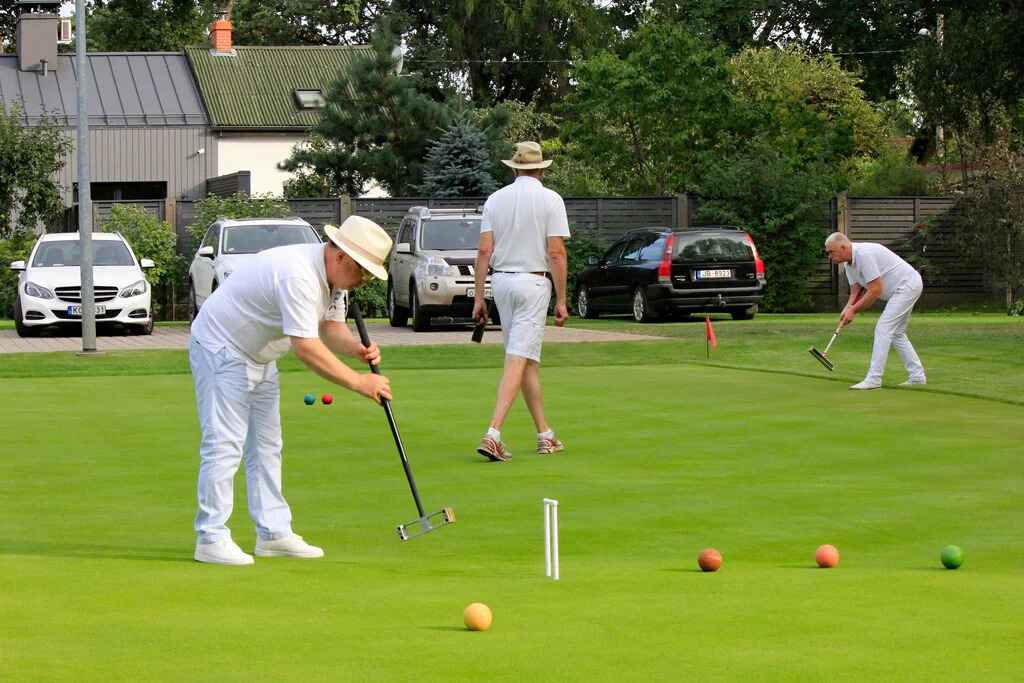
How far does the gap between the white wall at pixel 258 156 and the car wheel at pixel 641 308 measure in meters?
22.0

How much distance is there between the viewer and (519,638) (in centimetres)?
591

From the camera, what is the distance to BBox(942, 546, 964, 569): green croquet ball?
24.2ft

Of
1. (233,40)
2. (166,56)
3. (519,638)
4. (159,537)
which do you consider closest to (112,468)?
(159,537)

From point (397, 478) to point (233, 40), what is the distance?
57.2m

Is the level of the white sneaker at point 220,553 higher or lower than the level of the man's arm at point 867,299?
lower

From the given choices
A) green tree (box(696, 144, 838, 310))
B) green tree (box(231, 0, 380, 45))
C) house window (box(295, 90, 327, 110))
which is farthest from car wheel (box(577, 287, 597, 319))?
green tree (box(231, 0, 380, 45))

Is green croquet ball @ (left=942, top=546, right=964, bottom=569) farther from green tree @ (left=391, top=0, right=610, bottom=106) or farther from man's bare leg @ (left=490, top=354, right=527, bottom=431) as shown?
green tree @ (left=391, top=0, right=610, bottom=106)

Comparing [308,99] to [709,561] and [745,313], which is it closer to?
[745,313]

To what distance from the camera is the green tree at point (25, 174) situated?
36.1m

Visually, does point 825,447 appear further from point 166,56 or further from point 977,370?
point 166,56

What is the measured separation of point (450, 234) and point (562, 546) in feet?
66.7

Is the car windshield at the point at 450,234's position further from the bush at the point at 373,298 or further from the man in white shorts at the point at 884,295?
the man in white shorts at the point at 884,295

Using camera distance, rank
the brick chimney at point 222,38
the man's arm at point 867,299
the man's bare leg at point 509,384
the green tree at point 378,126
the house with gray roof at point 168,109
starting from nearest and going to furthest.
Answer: the man's bare leg at point 509,384
the man's arm at point 867,299
the green tree at point 378,126
the house with gray roof at point 168,109
the brick chimney at point 222,38

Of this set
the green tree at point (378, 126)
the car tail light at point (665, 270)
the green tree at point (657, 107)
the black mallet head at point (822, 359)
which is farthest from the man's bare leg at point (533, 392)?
the green tree at point (378, 126)
